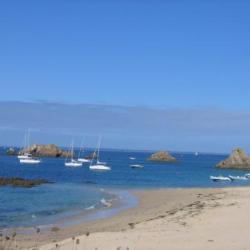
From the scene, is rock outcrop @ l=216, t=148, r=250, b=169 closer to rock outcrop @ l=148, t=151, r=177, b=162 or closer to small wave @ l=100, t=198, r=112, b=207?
rock outcrop @ l=148, t=151, r=177, b=162

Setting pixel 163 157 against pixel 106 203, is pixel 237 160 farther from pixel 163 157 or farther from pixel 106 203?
pixel 106 203

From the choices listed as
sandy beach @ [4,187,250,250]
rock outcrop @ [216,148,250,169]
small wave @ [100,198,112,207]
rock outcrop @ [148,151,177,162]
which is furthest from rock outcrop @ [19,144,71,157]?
sandy beach @ [4,187,250,250]

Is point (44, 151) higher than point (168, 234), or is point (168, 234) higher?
point (44, 151)

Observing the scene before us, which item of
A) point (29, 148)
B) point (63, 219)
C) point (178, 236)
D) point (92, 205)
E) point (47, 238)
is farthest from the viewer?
point (29, 148)

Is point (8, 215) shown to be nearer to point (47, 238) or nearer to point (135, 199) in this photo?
point (47, 238)

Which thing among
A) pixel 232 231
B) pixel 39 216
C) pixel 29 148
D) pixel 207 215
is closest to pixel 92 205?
pixel 39 216

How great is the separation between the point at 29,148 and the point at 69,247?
171 meters

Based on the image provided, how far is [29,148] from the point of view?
18450 centimetres

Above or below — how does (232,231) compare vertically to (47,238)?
above

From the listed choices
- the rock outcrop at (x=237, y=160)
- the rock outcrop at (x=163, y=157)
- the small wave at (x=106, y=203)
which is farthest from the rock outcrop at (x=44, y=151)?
the small wave at (x=106, y=203)

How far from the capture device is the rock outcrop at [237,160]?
13812cm

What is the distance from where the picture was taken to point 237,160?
14012 cm

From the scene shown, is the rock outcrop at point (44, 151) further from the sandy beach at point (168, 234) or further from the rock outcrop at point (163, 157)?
the sandy beach at point (168, 234)

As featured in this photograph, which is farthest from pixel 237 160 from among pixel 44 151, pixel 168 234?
pixel 168 234
